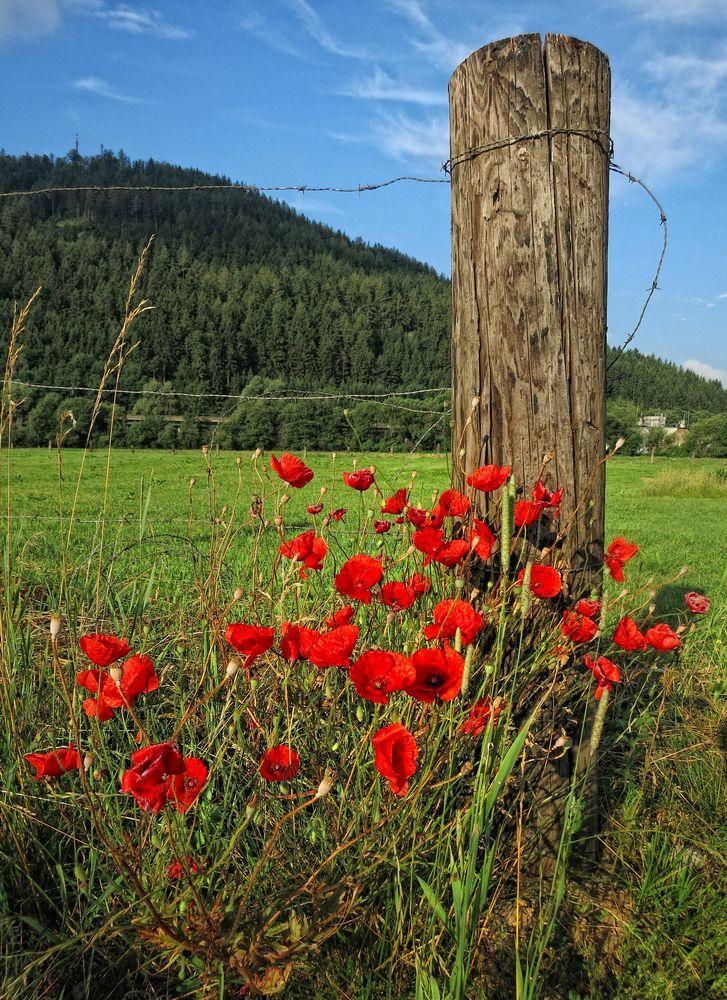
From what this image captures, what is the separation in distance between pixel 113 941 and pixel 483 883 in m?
0.80

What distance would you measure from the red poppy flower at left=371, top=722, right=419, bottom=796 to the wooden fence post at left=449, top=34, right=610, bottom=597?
36.5 inches

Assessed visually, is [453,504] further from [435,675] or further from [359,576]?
[435,675]

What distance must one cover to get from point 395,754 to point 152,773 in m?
0.39

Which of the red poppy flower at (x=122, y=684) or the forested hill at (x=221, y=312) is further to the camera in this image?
the forested hill at (x=221, y=312)

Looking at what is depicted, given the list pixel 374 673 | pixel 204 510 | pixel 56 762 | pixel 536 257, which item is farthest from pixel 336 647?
pixel 204 510

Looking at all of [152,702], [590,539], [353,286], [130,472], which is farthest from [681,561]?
[353,286]

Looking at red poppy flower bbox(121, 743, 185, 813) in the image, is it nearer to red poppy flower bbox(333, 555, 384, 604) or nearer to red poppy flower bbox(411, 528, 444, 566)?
red poppy flower bbox(333, 555, 384, 604)

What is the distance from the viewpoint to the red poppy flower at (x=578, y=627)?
1.50m

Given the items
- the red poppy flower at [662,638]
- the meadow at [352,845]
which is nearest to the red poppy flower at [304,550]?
the meadow at [352,845]

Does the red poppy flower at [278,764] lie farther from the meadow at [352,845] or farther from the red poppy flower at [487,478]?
the red poppy flower at [487,478]

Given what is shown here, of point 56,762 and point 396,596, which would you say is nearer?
point 56,762

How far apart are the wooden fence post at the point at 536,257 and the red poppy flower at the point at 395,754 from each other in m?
0.93

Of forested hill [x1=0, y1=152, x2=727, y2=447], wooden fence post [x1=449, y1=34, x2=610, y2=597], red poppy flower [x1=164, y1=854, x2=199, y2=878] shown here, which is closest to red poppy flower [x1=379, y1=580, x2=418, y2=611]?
wooden fence post [x1=449, y1=34, x2=610, y2=597]

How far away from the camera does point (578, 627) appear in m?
1.56
